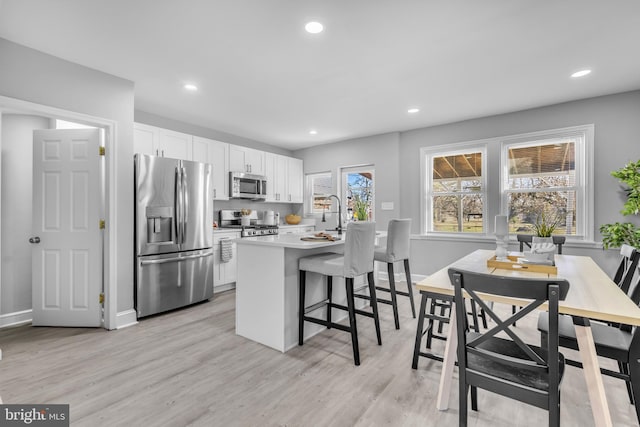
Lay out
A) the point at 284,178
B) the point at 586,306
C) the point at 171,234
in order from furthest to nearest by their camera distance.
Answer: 1. the point at 284,178
2. the point at 171,234
3. the point at 586,306

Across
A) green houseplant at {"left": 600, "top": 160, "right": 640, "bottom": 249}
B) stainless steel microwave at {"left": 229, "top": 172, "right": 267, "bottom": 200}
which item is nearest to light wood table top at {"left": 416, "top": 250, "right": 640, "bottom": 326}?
green houseplant at {"left": 600, "top": 160, "right": 640, "bottom": 249}

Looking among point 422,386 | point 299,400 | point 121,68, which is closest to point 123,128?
point 121,68

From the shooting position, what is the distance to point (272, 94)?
361cm

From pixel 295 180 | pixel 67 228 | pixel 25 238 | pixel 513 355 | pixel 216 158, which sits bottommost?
pixel 513 355

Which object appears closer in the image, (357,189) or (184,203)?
(184,203)

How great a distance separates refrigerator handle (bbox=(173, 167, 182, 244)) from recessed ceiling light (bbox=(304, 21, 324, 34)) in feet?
7.58

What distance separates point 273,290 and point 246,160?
10.8 ft

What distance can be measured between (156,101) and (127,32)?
1.60 metres

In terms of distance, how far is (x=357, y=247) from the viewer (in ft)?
7.74

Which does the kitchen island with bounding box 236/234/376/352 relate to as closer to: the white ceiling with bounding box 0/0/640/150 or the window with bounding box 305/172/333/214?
the white ceiling with bounding box 0/0/640/150

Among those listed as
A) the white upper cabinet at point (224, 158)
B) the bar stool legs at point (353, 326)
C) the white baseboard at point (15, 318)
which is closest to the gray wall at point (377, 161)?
the white upper cabinet at point (224, 158)

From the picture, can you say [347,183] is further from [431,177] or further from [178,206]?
[178,206]

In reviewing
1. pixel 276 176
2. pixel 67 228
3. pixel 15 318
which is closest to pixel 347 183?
pixel 276 176

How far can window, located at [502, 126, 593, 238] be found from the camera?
3.84 meters
